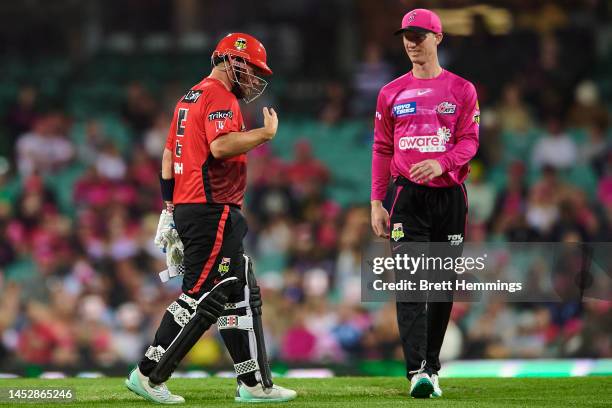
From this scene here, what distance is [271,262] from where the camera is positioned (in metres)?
14.5

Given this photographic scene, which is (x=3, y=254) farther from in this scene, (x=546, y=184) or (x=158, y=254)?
(x=546, y=184)

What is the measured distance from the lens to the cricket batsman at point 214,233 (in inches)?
264

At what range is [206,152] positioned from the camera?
680 cm

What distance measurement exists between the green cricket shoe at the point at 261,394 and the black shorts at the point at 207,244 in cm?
66

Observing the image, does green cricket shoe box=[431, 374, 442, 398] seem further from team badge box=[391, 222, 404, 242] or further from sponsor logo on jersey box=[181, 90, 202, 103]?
sponsor logo on jersey box=[181, 90, 202, 103]

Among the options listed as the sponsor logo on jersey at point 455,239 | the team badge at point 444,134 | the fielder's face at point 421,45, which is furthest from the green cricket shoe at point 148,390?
the fielder's face at point 421,45

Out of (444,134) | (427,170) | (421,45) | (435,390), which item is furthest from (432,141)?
(435,390)

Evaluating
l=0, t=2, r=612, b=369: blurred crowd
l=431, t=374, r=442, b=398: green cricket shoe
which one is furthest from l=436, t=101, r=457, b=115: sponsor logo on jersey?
l=0, t=2, r=612, b=369: blurred crowd

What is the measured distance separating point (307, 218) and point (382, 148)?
24.4 ft

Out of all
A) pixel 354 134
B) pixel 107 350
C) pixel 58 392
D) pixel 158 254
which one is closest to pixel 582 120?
pixel 354 134

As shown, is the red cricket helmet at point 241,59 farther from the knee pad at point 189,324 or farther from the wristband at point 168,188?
the knee pad at point 189,324

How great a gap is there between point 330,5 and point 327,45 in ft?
2.20

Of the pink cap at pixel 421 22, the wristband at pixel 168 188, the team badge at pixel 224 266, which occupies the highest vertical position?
the pink cap at pixel 421 22

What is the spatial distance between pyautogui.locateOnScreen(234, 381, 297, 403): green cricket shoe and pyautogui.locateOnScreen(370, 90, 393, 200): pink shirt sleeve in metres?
1.34
